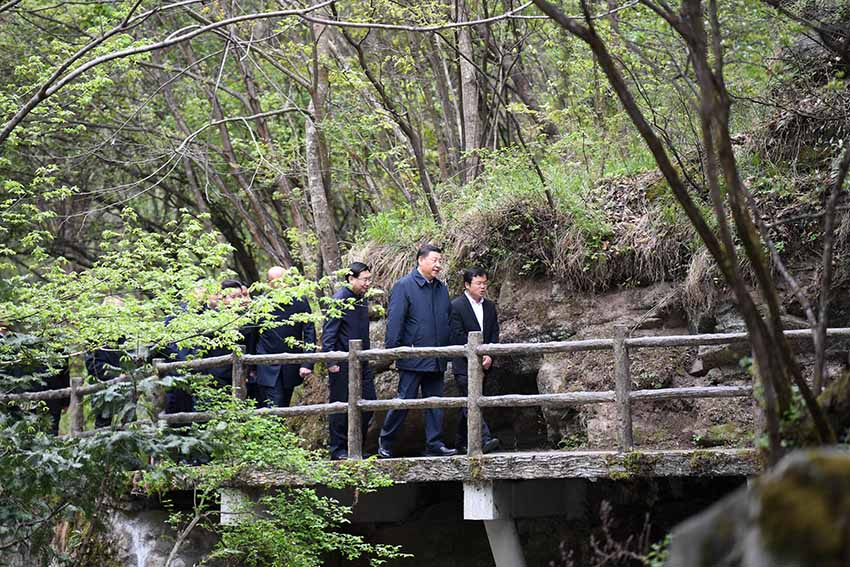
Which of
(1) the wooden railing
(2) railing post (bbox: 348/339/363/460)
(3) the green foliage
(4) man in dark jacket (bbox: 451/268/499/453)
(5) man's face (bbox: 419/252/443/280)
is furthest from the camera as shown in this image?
(4) man in dark jacket (bbox: 451/268/499/453)

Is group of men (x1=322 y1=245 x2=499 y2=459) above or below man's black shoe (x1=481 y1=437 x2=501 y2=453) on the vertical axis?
above

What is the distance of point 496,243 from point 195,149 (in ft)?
20.5

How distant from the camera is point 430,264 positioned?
1026cm

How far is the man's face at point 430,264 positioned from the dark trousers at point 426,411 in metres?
0.92

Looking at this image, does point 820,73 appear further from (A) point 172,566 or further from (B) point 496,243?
(A) point 172,566

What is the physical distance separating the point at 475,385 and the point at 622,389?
1.27 meters

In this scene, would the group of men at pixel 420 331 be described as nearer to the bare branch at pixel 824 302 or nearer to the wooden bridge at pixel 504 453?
the wooden bridge at pixel 504 453

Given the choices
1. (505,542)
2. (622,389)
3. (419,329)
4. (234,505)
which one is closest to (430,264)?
(419,329)

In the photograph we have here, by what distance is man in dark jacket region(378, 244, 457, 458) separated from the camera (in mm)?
10195

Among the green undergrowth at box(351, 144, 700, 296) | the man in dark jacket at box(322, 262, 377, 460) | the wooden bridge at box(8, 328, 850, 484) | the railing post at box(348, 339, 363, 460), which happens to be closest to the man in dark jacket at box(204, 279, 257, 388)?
the wooden bridge at box(8, 328, 850, 484)

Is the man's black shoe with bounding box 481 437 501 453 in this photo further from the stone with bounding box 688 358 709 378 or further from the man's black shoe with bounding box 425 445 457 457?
the stone with bounding box 688 358 709 378

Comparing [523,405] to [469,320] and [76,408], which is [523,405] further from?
[76,408]

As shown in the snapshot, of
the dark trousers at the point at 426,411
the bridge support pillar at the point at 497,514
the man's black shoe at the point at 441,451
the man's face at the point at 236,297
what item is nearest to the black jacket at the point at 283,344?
the man's face at the point at 236,297

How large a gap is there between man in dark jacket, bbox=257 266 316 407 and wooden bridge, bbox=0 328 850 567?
1.45 feet
